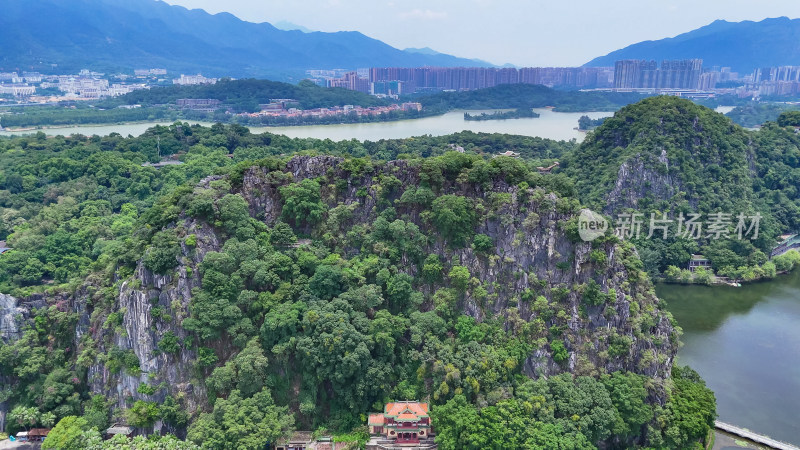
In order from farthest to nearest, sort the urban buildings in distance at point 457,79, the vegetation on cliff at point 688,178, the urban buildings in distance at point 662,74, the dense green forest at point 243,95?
the urban buildings in distance at point 457,79 → the urban buildings in distance at point 662,74 → the dense green forest at point 243,95 → the vegetation on cliff at point 688,178

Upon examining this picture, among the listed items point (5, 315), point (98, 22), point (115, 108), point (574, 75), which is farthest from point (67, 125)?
point (98, 22)

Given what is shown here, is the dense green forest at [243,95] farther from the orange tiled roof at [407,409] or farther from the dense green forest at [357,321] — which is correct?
the orange tiled roof at [407,409]

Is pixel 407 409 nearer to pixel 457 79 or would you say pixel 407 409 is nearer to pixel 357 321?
pixel 357 321

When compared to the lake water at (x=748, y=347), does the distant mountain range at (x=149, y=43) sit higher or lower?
higher

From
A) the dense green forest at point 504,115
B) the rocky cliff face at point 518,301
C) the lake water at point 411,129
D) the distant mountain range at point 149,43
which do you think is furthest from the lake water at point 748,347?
the distant mountain range at point 149,43

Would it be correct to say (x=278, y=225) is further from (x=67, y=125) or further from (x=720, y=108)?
(x=720, y=108)

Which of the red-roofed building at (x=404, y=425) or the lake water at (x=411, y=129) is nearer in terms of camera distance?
the red-roofed building at (x=404, y=425)
